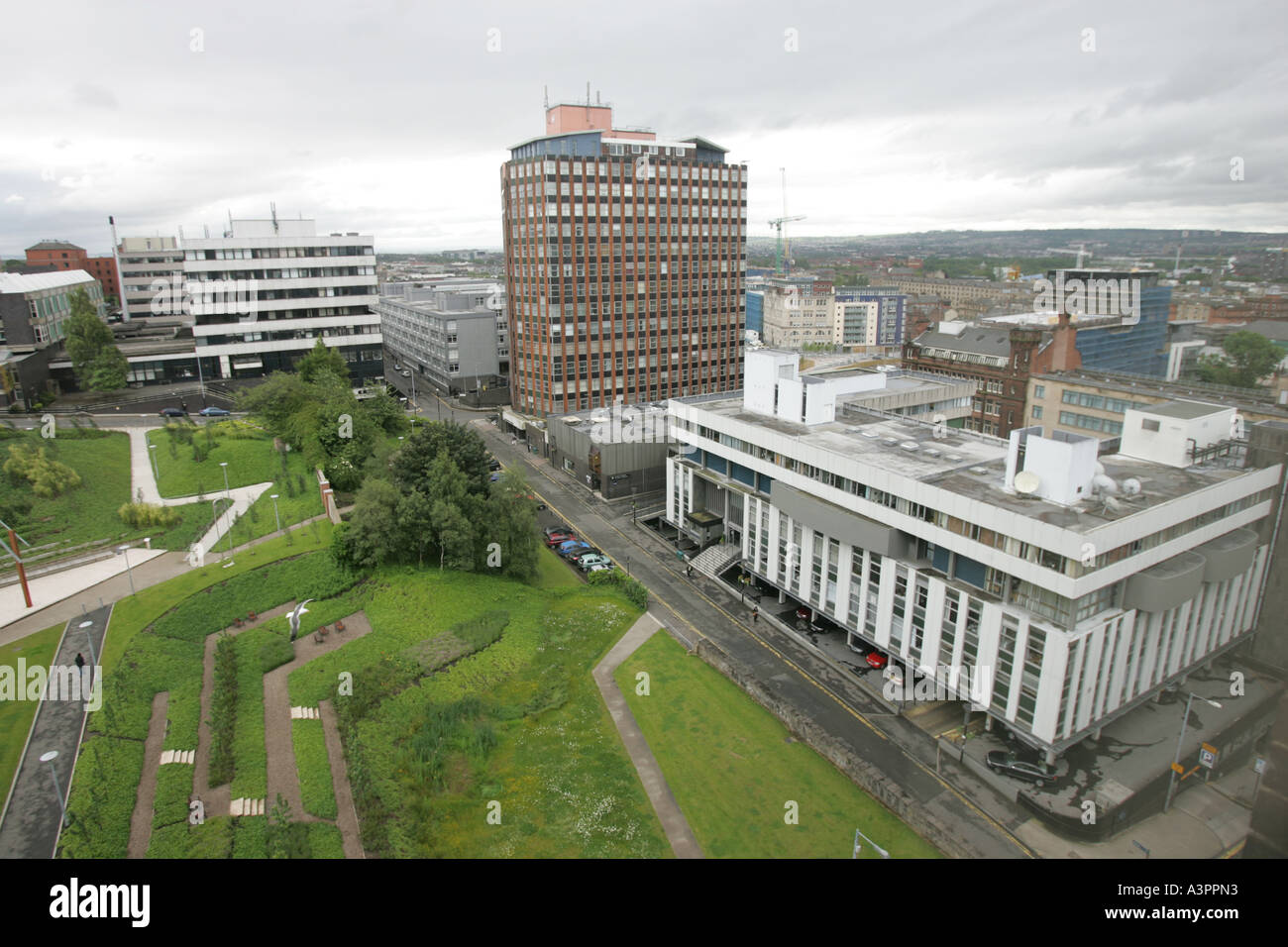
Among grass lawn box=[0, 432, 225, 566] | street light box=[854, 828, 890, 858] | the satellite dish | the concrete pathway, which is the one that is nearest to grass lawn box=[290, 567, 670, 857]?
street light box=[854, 828, 890, 858]

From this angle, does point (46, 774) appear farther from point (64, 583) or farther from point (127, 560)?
point (127, 560)

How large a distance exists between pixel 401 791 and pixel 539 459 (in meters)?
49.8

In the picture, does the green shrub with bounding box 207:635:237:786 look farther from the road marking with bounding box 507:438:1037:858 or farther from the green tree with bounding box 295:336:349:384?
the green tree with bounding box 295:336:349:384

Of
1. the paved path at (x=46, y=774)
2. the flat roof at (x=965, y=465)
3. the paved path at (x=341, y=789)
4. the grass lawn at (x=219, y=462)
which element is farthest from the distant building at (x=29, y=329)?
the flat roof at (x=965, y=465)

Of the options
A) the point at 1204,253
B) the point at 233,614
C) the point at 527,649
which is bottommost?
the point at 527,649

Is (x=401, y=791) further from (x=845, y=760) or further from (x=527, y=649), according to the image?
(x=845, y=760)

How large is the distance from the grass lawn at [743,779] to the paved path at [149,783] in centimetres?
1840

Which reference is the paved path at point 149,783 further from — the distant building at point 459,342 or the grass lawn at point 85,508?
the distant building at point 459,342

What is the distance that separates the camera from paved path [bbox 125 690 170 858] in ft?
77.7

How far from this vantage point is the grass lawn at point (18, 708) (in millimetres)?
26031

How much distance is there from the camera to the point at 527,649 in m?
38.8

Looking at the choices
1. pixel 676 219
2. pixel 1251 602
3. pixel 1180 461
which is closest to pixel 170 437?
pixel 676 219

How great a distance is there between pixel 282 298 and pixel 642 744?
72.0 metres

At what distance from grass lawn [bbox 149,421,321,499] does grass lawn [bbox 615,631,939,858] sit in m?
31.6
